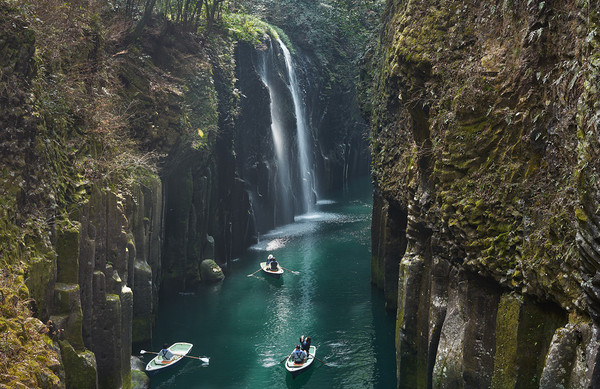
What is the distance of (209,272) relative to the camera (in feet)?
110

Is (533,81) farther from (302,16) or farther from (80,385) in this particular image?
(302,16)

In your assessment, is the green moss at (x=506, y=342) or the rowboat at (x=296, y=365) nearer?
the green moss at (x=506, y=342)

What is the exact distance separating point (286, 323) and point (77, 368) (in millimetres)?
14558

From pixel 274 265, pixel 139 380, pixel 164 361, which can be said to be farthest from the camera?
pixel 274 265

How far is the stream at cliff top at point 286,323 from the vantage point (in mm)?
23125

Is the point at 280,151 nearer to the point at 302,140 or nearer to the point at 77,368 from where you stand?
the point at 302,140

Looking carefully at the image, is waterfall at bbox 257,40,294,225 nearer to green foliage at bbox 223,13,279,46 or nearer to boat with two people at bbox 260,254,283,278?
green foliage at bbox 223,13,279,46

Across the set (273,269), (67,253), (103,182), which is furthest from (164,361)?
(273,269)

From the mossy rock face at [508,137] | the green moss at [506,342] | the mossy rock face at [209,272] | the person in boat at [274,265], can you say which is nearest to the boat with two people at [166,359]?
the mossy rock face at [209,272]

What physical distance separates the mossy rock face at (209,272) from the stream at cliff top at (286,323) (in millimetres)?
553

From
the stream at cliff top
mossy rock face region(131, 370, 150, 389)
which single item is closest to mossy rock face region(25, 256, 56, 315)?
mossy rock face region(131, 370, 150, 389)

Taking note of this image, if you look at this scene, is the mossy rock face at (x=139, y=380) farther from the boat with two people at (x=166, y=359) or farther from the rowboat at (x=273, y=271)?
the rowboat at (x=273, y=271)

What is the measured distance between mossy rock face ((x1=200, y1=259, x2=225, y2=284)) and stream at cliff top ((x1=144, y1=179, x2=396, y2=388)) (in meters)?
0.55

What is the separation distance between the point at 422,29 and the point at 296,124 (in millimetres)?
31277
